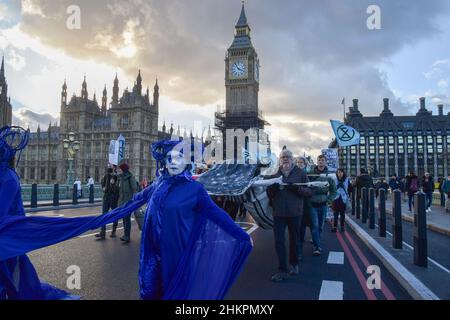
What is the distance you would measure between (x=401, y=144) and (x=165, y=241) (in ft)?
341

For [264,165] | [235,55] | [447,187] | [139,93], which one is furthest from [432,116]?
[264,165]

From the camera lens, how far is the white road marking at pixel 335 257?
6473 millimetres

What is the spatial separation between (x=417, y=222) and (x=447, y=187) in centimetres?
1321

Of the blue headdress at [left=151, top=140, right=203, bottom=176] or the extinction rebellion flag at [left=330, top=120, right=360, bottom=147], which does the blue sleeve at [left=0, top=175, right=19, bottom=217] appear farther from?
the extinction rebellion flag at [left=330, top=120, right=360, bottom=147]

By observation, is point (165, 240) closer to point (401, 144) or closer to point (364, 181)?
point (364, 181)

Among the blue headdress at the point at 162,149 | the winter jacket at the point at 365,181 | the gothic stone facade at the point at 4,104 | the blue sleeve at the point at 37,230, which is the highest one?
the gothic stone facade at the point at 4,104

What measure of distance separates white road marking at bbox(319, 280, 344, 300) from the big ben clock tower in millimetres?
67523

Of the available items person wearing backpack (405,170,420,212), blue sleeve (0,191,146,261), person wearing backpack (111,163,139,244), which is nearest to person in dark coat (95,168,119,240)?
person wearing backpack (111,163,139,244)

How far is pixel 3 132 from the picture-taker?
13.3 feet

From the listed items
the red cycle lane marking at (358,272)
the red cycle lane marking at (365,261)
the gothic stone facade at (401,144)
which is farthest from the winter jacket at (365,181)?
the gothic stone facade at (401,144)

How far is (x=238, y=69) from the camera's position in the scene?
257 feet

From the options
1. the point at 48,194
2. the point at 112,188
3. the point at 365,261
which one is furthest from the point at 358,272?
the point at 48,194

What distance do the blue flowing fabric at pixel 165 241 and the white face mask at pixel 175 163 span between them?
77 mm

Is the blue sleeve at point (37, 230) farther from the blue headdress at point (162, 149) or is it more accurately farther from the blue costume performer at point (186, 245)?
the blue headdress at point (162, 149)
